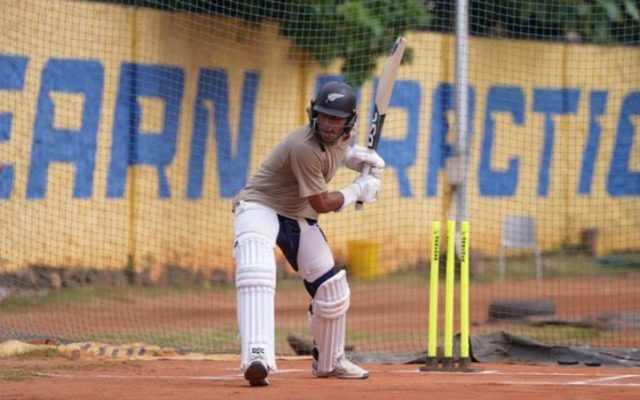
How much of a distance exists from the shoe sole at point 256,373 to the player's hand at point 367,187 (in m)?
1.40

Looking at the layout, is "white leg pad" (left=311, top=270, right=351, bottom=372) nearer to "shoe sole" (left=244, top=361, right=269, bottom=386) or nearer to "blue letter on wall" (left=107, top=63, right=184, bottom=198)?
"shoe sole" (left=244, top=361, right=269, bottom=386)

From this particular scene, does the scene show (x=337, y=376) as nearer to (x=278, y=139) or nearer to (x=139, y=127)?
(x=139, y=127)

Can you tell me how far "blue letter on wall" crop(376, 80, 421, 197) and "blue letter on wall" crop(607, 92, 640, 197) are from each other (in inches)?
134

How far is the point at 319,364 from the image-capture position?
9.77 m

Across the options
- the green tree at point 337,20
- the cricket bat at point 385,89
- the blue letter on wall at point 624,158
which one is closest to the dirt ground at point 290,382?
the cricket bat at point 385,89

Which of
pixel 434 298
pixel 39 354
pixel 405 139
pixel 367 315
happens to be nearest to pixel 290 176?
pixel 434 298

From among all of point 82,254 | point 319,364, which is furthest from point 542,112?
point 319,364

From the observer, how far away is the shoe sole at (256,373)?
28.7 feet

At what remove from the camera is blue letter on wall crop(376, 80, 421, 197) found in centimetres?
2106

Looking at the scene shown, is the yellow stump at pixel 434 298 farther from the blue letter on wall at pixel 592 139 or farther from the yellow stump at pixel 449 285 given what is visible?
the blue letter on wall at pixel 592 139

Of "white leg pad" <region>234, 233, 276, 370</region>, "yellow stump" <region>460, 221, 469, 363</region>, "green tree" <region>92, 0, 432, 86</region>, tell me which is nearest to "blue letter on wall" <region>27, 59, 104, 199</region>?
"green tree" <region>92, 0, 432, 86</region>

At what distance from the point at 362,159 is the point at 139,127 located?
935 cm

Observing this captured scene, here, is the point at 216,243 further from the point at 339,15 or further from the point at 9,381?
the point at 9,381

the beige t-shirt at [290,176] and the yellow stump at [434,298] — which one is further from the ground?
the beige t-shirt at [290,176]
